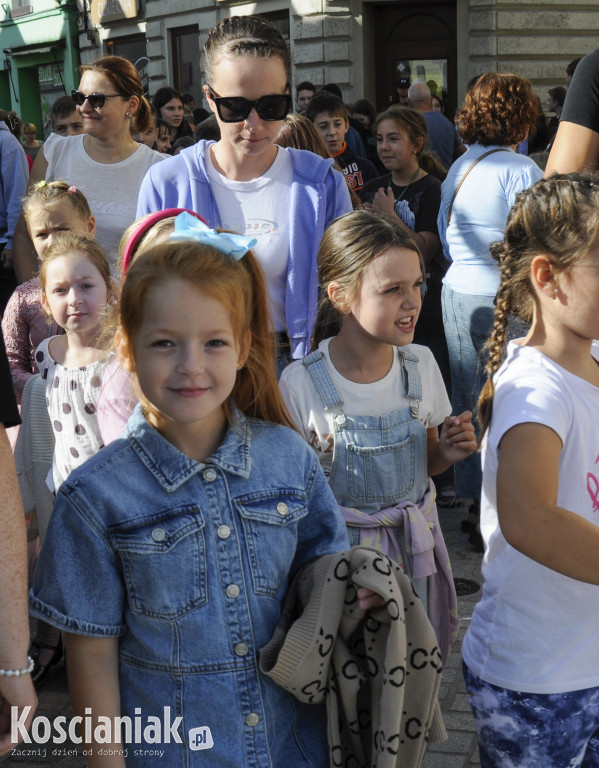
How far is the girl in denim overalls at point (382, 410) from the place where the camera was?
2.86 metres

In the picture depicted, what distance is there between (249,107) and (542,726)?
2.13 m

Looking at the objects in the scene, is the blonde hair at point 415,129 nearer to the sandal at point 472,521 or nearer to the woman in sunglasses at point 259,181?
the sandal at point 472,521

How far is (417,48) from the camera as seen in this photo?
1620 centimetres

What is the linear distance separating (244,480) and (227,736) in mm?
471

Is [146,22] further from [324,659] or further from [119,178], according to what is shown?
[324,659]

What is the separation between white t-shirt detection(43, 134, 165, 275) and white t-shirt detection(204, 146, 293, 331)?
1.12m

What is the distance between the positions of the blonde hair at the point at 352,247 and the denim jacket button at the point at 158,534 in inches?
53.2

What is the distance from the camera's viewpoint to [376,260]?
9.87 feet

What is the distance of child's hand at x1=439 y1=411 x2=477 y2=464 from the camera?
2729 millimetres

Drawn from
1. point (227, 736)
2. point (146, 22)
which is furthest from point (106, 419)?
point (146, 22)

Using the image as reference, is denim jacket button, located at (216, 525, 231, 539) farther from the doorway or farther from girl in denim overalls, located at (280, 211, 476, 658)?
the doorway

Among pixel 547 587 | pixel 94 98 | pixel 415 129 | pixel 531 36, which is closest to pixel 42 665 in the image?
pixel 547 587

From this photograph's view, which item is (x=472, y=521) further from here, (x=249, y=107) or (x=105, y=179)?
(x=249, y=107)

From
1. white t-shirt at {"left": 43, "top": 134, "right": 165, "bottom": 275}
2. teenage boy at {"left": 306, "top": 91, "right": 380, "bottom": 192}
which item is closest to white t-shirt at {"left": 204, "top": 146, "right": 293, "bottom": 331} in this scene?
white t-shirt at {"left": 43, "top": 134, "right": 165, "bottom": 275}
